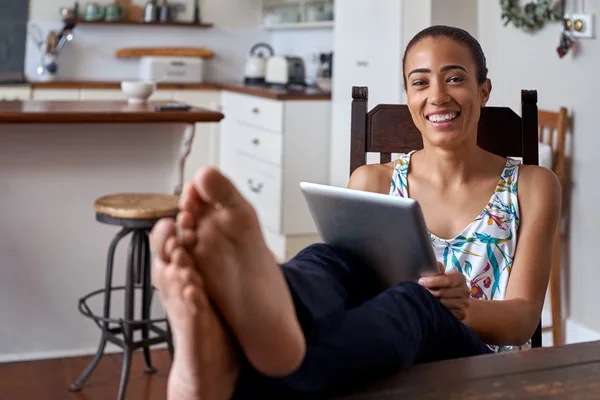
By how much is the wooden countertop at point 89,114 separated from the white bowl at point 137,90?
0.17 meters

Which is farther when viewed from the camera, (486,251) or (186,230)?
(486,251)

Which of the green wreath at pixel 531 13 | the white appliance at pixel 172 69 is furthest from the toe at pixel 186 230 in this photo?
the white appliance at pixel 172 69

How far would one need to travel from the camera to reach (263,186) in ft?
15.6

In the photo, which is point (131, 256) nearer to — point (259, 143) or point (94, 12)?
point (259, 143)

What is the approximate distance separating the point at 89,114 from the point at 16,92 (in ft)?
7.28

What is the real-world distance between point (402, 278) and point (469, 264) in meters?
0.31

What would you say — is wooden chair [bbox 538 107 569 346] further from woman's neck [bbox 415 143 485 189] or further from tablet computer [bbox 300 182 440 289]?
tablet computer [bbox 300 182 440 289]

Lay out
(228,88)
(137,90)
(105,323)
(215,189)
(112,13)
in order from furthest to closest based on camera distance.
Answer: (112,13) → (228,88) → (137,90) → (105,323) → (215,189)

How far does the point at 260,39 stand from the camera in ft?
19.8

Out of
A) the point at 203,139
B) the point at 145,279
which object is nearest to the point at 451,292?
the point at 145,279

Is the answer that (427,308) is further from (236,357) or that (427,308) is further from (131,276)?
(131,276)

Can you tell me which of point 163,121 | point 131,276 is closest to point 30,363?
point 131,276

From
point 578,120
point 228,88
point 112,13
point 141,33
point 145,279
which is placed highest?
point 112,13

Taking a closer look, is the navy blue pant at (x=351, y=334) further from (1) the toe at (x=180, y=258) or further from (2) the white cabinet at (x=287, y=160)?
(2) the white cabinet at (x=287, y=160)
